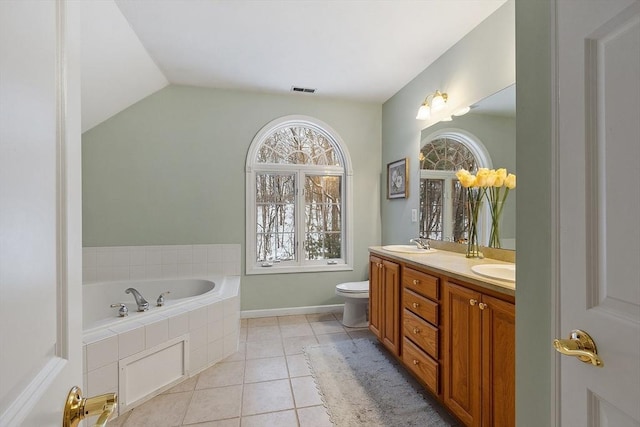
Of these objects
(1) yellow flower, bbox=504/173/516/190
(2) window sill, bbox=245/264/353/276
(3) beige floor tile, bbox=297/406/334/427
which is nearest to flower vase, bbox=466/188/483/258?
(1) yellow flower, bbox=504/173/516/190

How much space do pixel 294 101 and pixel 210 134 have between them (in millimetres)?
1025

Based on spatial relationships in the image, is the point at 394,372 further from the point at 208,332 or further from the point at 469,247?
the point at 208,332

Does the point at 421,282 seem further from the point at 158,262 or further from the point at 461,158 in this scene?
the point at 158,262

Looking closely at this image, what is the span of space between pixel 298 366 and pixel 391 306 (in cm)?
86

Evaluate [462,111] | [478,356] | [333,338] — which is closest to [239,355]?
[333,338]

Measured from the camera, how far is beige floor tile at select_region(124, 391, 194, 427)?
1.67m

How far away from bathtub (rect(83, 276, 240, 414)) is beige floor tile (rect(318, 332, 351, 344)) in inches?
30.9

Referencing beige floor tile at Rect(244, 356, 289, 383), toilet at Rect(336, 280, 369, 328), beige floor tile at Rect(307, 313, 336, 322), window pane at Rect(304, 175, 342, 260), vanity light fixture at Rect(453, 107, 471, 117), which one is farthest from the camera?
window pane at Rect(304, 175, 342, 260)

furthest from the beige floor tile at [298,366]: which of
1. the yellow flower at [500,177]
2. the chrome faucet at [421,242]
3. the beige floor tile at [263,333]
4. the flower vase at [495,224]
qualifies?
the yellow flower at [500,177]

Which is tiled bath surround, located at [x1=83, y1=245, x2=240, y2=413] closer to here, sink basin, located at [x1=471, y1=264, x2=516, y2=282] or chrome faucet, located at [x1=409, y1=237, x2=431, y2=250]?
chrome faucet, located at [x1=409, y1=237, x2=431, y2=250]

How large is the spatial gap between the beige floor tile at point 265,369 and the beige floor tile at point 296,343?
0.14 meters

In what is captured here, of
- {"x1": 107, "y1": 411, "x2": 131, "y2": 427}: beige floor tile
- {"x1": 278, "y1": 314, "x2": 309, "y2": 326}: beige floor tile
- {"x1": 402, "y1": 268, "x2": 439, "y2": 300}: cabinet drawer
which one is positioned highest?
{"x1": 402, "y1": 268, "x2": 439, "y2": 300}: cabinet drawer

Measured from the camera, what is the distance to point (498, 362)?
1.27m

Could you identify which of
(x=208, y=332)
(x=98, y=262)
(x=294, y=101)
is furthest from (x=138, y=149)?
(x=208, y=332)
